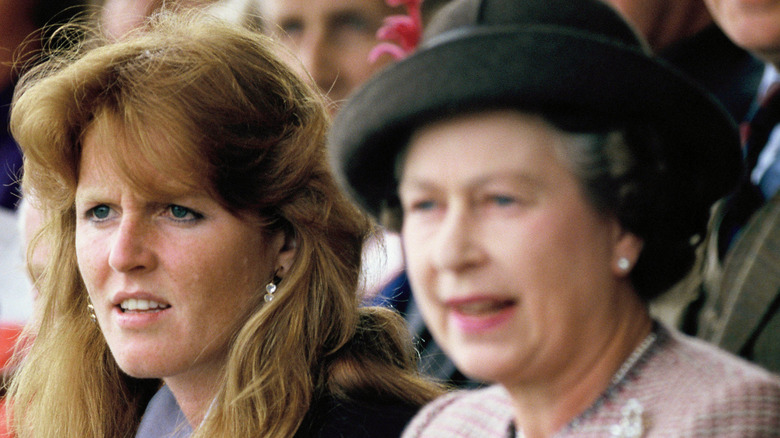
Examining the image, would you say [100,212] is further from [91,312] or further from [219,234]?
[91,312]

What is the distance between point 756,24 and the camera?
171 centimetres

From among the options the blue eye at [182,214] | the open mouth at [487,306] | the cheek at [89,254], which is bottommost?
the cheek at [89,254]

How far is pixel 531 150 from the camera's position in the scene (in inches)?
49.6

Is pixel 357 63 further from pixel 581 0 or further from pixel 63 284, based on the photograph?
pixel 581 0

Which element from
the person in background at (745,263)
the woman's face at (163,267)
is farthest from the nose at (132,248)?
the person in background at (745,263)

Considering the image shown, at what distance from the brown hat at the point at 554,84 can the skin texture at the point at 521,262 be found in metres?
0.05

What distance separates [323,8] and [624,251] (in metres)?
2.37

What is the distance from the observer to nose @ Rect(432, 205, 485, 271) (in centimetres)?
128

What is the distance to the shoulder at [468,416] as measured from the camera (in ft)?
4.93

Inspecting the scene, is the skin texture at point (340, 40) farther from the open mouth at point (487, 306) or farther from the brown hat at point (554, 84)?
the open mouth at point (487, 306)

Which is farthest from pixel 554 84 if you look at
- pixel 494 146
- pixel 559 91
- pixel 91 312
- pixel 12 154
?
pixel 12 154

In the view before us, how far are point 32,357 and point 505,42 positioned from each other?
6.67 ft

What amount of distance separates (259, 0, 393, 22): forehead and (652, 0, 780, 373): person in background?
1809 millimetres

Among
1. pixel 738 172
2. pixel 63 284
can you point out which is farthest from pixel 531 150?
pixel 63 284
